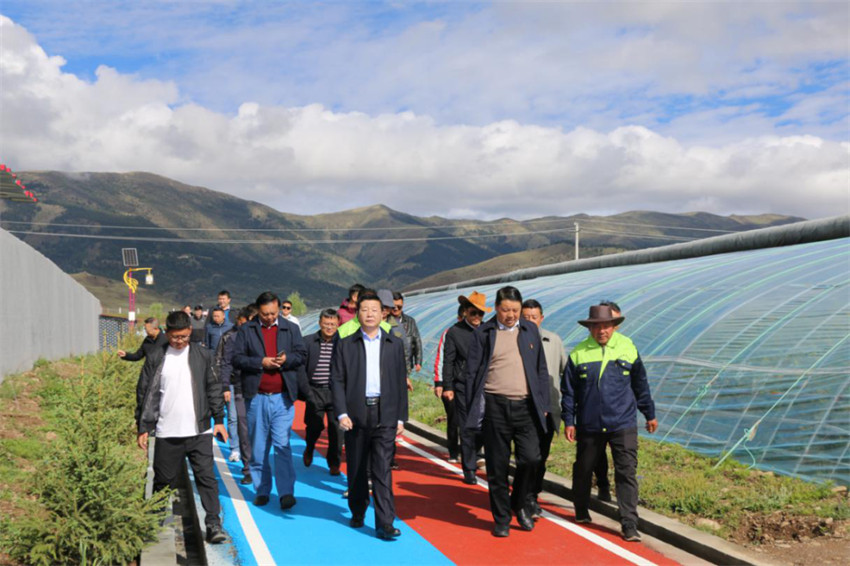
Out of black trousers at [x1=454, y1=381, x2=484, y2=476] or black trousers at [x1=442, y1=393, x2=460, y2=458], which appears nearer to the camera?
black trousers at [x1=454, y1=381, x2=484, y2=476]

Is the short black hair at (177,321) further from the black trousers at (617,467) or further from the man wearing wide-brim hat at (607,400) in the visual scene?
the black trousers at (617,467)

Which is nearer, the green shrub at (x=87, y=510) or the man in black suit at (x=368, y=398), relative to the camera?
the green shrub at (x=87, y=510)

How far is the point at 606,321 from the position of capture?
7.46 metres

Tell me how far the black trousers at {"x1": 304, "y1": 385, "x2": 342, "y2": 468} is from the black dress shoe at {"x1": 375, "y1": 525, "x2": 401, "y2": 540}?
246cm

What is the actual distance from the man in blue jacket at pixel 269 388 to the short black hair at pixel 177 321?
4.76 feet

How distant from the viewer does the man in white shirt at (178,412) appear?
6.95 meters

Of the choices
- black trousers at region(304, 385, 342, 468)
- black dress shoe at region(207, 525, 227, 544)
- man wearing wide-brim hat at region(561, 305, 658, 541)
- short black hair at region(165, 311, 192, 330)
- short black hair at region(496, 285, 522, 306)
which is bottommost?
black dress shoe at region(207, 525, 227, 544)

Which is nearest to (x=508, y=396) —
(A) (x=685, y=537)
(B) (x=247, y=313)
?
(A) (x=685, y=537)

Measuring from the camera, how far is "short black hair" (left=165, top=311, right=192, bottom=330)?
6.93m

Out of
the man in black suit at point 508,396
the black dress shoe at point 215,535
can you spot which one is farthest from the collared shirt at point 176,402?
the man in black suit at point 508,396

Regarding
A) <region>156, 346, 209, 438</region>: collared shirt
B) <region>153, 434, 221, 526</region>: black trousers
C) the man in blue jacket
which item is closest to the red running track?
the man in blue jacket

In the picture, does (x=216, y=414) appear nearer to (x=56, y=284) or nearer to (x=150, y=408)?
(x=150, y=408)

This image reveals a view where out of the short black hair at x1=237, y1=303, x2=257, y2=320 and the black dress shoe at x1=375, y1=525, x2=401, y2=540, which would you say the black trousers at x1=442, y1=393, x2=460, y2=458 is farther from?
the black dress shoe at x1=375, y1=525, x2=401, y2=540

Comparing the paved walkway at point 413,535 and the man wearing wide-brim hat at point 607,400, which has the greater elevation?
the man wearing wide-brim hat at point 607,400
